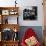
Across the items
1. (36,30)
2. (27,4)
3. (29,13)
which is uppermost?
(27,4)

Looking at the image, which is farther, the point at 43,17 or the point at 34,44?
the point at 43,17

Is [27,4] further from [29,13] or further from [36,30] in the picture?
[36,30]

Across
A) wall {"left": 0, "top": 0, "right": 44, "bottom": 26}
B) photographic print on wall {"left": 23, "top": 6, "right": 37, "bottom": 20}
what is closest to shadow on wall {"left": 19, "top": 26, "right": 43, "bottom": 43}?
wall {"left": 0, "top": 0, "right": 44, "bottom": 26}

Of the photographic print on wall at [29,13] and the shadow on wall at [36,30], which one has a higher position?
the photographic print on wall at [29,13]

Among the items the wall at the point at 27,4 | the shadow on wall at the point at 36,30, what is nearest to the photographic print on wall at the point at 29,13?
the wall at the point at 27,4

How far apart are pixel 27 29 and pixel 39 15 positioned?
656 mm

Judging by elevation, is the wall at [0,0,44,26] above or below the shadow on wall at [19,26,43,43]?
above

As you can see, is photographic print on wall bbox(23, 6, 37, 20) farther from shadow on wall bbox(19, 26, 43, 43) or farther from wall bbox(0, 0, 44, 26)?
shadow on wall bbox(19, 26, 43, 43)

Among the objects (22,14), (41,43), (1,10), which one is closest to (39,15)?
(22,14)

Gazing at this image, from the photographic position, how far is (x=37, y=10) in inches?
210

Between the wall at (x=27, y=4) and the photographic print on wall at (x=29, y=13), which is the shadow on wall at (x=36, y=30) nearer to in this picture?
the wall at (x=27, y=4)

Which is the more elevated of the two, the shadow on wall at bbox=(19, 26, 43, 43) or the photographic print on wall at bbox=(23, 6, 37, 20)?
the photographic print on wall at bbox=(23, 6, 37, 20)

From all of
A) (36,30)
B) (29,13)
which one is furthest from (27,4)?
(36,30)

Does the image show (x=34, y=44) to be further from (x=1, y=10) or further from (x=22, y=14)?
(x=1, y=10)
